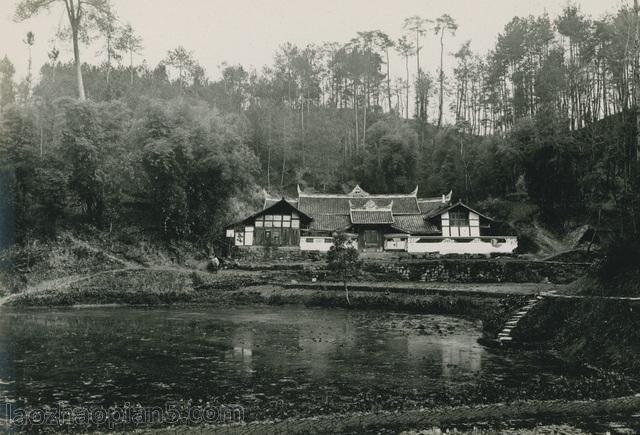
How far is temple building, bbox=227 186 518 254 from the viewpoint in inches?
1731

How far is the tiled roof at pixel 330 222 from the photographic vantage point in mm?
46625

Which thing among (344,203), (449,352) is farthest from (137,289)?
(344,203)

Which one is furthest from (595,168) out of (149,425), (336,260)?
(149,425)

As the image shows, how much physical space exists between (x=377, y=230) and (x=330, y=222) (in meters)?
4.41

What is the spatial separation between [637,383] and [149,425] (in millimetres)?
11026

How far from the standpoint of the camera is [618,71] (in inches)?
1480

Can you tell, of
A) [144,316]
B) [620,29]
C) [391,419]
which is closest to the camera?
[391,419]

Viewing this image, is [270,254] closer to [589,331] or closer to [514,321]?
[514,321]

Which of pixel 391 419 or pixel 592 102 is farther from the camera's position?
pixel 592 102

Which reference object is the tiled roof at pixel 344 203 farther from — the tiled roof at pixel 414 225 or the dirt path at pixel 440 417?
the dirt path at pixel 440 417

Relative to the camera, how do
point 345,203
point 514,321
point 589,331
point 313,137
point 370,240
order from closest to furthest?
point 589,331 < point 514,321 < point 370,240 < point 345,203 < point 313,137

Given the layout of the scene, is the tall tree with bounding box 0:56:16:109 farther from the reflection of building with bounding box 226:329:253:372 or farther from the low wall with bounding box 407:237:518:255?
the low wall with bounding box 407:237:518:255

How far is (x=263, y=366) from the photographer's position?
593 inches

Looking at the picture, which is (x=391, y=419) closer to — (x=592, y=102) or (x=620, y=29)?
(x=620, y=29)
